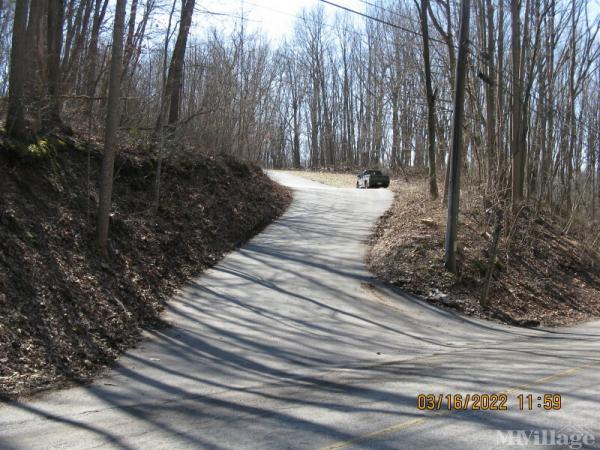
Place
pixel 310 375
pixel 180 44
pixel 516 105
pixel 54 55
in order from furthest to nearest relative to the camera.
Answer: pixel 516 105 → pixel 180 44 → pixel 54 55 → pixel 310 375

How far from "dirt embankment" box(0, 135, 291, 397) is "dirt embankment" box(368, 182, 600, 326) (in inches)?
194

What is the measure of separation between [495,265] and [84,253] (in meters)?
11.7

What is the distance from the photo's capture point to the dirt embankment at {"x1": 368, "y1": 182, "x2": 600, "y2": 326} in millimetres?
14555

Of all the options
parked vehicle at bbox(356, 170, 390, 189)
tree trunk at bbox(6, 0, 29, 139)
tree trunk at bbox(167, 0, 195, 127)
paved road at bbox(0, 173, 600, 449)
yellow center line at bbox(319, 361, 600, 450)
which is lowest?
paved road at bbox(0, 173, 600, 449)

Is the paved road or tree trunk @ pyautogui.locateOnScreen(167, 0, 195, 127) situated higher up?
tree trunk @ pyautogui.locateOnScreen(167, 0, 195, 127)

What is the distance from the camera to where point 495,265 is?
16.8 m

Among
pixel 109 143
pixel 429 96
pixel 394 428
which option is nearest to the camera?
pixel 394 428

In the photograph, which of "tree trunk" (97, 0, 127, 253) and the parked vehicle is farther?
the parked vehicle

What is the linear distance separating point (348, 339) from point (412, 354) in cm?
130

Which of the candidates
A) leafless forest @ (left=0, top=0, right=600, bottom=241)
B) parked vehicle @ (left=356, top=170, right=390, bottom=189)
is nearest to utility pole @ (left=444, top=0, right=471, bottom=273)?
leafless forest @ (left=0, top=0, right=600, bottom=241)

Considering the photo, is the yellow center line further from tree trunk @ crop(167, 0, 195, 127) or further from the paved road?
tree trunk @ crop(167, 0, 195, 127)

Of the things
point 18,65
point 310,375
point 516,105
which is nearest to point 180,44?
point 18,65

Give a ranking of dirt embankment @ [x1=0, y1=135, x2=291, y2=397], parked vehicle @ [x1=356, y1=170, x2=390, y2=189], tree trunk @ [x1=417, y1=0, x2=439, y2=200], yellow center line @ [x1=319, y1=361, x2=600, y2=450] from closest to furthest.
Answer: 1. yellow center line @ [x1=319, y1=361, x2=600, y2=450]
2. dirt embankment @ [x1=0, y1=135, x2=291, y2=397]
3. tree trunk @ [x1=417, y1=0, x2=439, y2=200]
4. parked vehicle @ [x1=356, y1=170, x2=390, y2=189]

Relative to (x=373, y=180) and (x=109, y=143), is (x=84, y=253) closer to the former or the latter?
(x=109, y=143)
